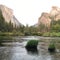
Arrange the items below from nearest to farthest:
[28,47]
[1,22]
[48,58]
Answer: [48,58]
[28,47]
[1,22]

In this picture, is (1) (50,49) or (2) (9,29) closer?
(1) (50,49)

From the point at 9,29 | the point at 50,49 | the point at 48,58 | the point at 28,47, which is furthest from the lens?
the point at 9,29

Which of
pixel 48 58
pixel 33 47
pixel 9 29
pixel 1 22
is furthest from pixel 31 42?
pixel 9 29

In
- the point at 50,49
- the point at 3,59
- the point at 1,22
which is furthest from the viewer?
the point at 1,22

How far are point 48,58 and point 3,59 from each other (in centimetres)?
519

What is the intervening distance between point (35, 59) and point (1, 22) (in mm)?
107793

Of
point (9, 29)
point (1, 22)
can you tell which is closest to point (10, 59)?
point (1, 22)

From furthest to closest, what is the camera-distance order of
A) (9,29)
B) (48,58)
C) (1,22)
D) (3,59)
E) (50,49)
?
(9,29) → (1,22) → (50,49) → (48,58) → (3,59)

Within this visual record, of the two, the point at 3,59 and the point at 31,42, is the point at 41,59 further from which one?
the point at 31,42

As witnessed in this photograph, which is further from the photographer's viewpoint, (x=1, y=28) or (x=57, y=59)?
(x=1, y=28)

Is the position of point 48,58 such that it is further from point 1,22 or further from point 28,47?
point 1,22

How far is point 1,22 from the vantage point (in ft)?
434

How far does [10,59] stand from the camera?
2533 cm

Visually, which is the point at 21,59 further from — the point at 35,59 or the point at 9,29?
the point at 9,29
